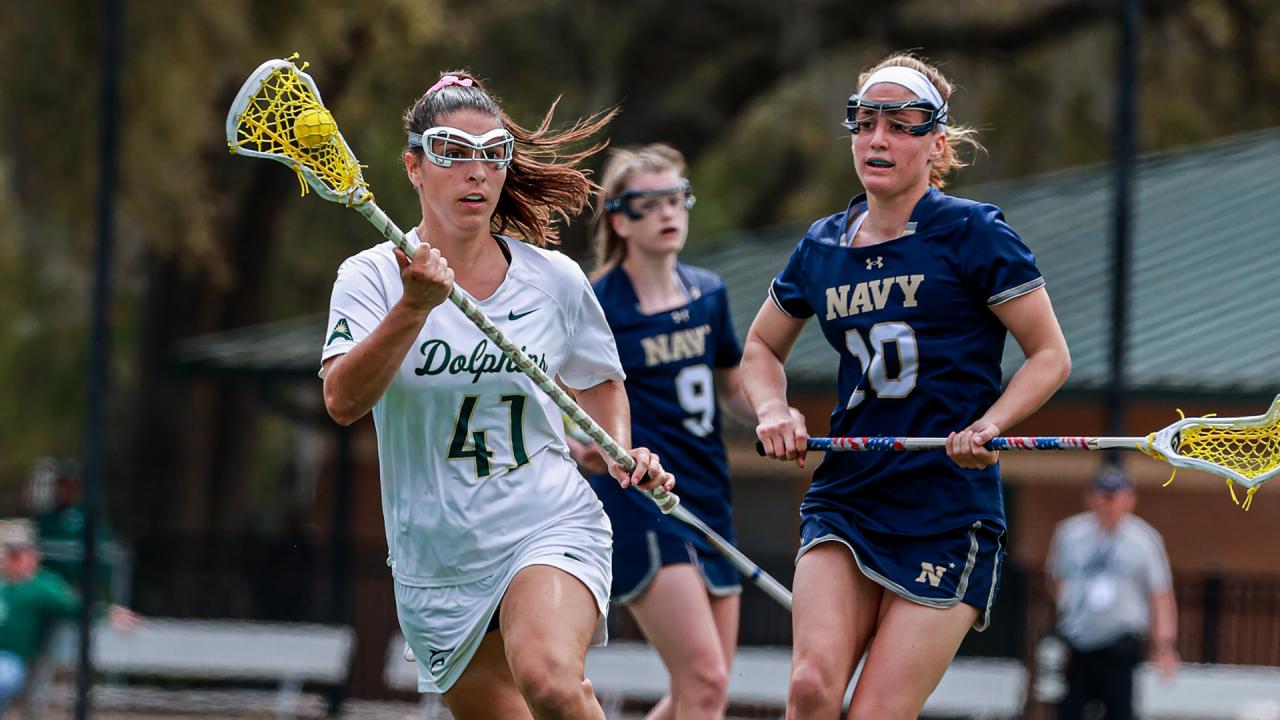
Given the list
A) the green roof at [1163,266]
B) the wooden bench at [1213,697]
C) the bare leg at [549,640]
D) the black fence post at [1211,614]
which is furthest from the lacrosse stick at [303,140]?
the black fence post at [1211,614]

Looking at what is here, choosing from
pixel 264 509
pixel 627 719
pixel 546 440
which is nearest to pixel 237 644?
pixel 627 719

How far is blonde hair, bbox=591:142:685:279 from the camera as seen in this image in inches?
315

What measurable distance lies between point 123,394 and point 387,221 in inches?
762

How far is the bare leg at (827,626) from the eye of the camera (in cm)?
556

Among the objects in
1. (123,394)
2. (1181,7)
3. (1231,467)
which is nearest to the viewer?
(1231,467)

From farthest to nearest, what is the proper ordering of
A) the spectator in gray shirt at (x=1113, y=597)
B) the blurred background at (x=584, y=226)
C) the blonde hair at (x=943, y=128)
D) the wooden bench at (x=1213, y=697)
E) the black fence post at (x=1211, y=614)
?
the blurred background at (x=584, y=226) < the black fence post at (x=1211, y=614) < the wooden bench at (x=1213, y=697) < the spectator in gray shirt at (x=1113, y=597) < the blonde hair at (x=943, y=128)

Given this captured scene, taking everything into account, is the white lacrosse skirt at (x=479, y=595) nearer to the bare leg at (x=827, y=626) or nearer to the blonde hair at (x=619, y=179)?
the bare leg at (x=827, y=626)

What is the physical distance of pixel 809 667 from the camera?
5570 millimetres

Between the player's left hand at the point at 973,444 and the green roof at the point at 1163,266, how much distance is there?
29.1ft

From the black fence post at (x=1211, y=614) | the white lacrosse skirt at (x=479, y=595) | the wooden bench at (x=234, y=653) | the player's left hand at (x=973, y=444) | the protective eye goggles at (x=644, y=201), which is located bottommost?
the wooden bench at (x=234, y=653)

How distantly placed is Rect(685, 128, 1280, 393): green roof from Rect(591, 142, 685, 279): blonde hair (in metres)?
6.76

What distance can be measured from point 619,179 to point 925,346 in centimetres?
259

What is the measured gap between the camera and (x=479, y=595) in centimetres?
556

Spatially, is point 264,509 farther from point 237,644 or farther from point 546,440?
point 546,440
